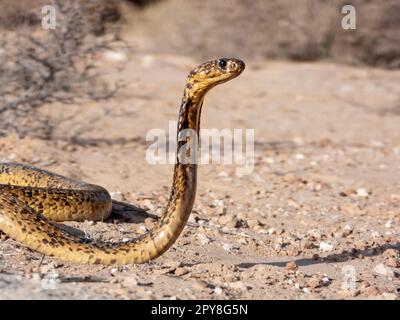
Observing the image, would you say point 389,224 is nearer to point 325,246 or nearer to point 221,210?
point 325,246

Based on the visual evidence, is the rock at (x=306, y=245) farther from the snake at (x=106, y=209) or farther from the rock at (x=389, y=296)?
the snake at (x=106, y=209)

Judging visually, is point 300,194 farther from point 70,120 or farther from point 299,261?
point 70,120

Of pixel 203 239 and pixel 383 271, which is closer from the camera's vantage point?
pixel 383 271

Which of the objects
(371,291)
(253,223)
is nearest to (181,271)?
(371,291)

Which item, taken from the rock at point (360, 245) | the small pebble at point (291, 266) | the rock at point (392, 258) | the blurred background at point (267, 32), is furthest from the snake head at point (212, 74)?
the blurred background at point (267, 32)

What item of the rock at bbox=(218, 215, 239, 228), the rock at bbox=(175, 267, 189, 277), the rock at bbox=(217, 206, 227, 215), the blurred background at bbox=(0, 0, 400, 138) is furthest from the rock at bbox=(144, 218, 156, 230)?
the blurred background at bbox=(0, 0, 400, 138)
